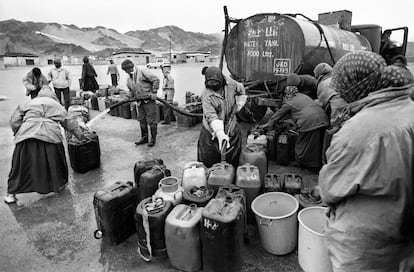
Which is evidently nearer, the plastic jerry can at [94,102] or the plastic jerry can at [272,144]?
the plastic jerry can at [272,144]

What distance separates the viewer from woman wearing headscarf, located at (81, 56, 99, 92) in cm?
1078

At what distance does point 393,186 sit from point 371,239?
0.35m

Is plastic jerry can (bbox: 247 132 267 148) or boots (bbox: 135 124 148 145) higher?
plastic jerry can (bbox: 247 132 267 148)

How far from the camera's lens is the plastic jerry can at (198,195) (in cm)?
296

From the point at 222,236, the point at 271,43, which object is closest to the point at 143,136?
the point at 271,43

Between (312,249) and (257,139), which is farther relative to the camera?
(257,139)

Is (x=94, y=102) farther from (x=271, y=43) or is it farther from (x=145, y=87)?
(x=271, y=43)

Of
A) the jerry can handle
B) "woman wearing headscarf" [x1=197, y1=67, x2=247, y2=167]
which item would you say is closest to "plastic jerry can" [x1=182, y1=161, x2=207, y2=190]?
"woman wearing headscarf" [x1=197, y1=67, x2=247, y2=167]

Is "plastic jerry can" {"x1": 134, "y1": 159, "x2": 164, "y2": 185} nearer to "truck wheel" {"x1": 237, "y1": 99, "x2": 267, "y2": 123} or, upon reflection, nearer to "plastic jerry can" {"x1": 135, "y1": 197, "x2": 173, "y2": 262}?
"plastic jerry can" {"x1": 135, "y1": 197, "x2": 173, "y2": 262}

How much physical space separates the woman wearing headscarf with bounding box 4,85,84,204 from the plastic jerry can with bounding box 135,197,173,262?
216 cm

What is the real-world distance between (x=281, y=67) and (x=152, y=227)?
15.9 feet

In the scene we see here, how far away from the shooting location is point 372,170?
1444mm

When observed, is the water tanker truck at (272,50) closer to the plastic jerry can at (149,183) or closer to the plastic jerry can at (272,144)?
the plastic jerry can at (272,144)

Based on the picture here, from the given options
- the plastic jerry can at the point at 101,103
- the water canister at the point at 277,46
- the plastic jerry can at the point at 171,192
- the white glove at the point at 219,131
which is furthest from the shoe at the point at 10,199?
the plastic jerry can at the point at 101,103
